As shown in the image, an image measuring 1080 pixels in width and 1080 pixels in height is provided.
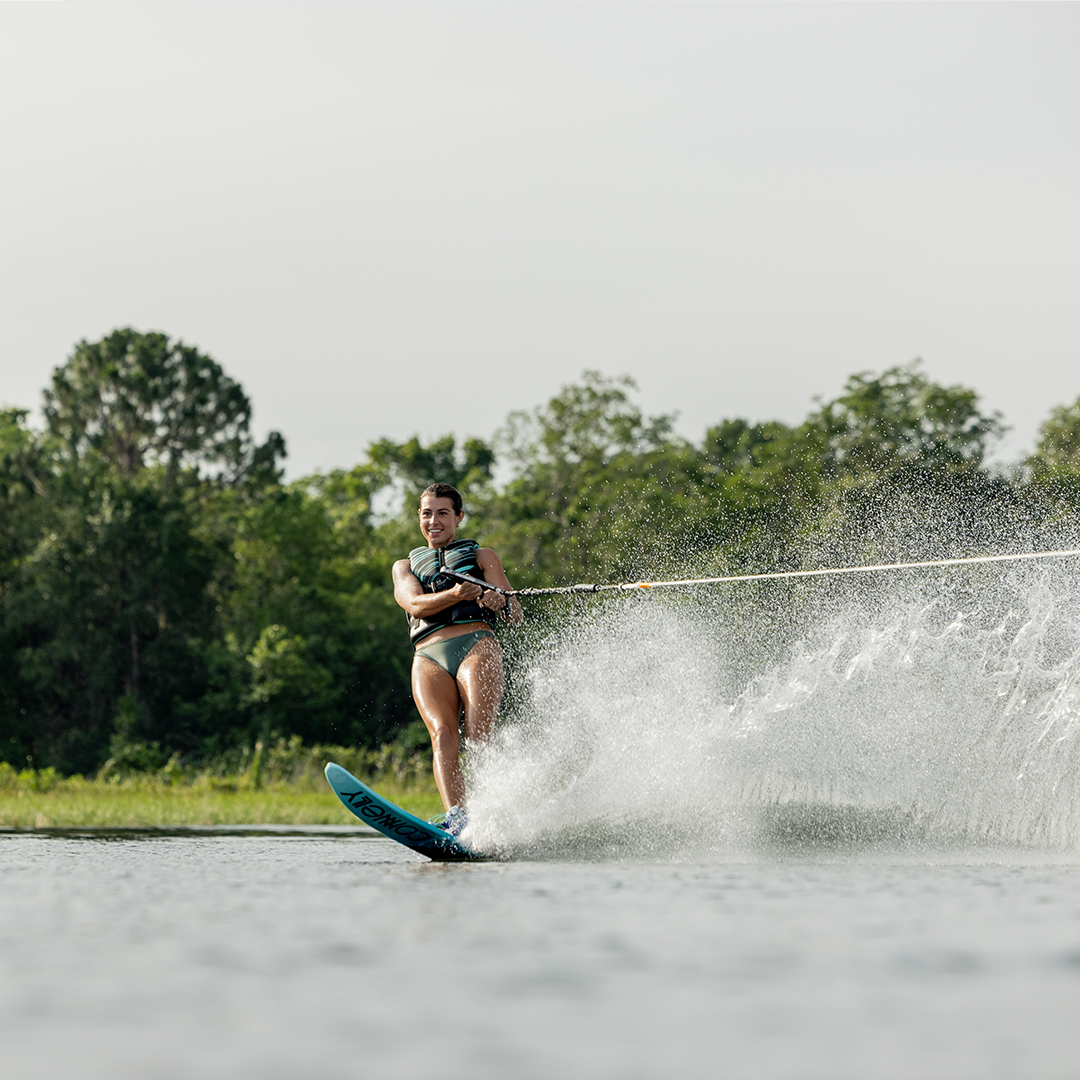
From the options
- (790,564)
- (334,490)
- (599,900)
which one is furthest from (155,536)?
(599,900)

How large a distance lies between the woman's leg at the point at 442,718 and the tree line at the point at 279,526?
55.1ft

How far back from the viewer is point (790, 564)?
2230 centimetres

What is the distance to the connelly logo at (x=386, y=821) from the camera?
22.2ft

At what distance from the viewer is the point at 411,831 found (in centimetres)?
677

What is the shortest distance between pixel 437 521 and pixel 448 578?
29 cm

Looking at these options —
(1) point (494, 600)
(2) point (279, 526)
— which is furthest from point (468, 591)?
(2) point (279, 526)

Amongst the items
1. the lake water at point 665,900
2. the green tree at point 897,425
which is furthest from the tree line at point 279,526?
the lake water at point 665,900

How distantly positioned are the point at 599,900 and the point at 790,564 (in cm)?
1779

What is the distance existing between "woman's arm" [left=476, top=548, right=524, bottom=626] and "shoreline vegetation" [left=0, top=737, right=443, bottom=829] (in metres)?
5.07

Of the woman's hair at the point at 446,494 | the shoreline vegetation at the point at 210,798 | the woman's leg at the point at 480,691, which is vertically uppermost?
the woman's hair at the point at 446,494

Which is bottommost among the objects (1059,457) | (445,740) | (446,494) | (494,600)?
(445,740)

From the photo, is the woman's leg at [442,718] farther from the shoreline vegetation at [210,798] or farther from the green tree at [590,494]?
the green tree at [590,494]

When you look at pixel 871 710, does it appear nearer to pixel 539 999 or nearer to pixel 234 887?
pixel 234 887

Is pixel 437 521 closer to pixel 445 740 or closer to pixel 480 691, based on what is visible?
pixel 480 691
